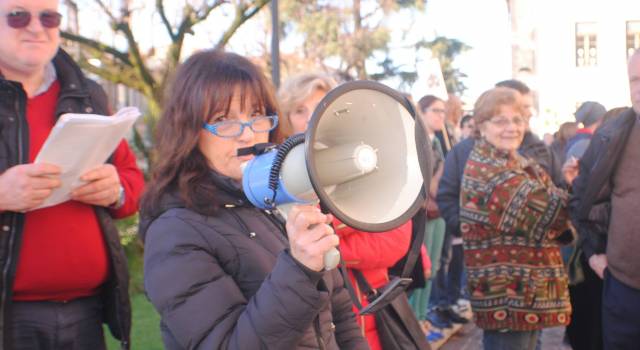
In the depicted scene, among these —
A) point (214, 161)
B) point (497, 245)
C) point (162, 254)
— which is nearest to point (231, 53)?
point (214, 161)

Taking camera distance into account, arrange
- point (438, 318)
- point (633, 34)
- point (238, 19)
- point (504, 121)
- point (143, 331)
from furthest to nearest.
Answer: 1. point (633, 34)
2. point (238, 19)
3. point (438, 318)
4. point (143, 331)
5. point (504, 121)

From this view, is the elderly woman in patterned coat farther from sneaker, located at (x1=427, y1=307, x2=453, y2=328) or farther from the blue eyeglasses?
sneaker, located at (x1=427, y1=307, x2=453, y2=328)

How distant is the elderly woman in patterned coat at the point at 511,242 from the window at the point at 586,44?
78.6ft

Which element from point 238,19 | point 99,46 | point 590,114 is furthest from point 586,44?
point 590,114

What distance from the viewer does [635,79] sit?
3441mm

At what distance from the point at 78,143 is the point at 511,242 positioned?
2.44m

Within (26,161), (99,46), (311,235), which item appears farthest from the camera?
(99,46)

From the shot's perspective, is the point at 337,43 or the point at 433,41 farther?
the point at 433,41

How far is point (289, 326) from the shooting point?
164 cm

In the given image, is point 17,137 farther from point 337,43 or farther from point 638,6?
point 638,6

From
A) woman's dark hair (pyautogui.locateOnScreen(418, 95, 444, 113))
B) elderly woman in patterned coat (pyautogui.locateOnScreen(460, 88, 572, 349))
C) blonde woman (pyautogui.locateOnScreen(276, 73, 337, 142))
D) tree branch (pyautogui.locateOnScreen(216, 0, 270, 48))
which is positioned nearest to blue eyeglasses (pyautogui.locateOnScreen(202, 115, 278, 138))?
blonde woman (pyautogui.locateOnScreen(276, 73, 337, 142))

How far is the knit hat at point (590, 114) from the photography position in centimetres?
739

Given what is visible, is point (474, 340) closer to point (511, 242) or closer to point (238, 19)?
point (511, 242)

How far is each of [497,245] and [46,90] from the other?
8.18ft
